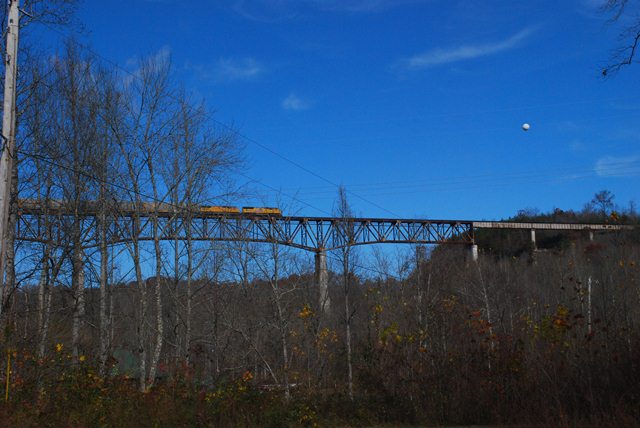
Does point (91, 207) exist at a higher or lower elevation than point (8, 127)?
higher

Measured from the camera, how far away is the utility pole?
11627 millimetres

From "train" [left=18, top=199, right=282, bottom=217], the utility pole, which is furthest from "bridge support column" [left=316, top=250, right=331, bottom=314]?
the utility pole

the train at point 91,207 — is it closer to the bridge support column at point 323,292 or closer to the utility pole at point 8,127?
the bridge support column at point 323,292

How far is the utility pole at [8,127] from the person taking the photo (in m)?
11.6

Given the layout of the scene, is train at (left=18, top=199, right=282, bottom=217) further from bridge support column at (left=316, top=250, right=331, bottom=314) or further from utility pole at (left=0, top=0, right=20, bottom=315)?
utility pole at (left=0, top=0, right=20, bottom=315)

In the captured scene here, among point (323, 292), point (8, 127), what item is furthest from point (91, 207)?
point (8, 127)

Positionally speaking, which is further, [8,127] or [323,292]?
[323,292]

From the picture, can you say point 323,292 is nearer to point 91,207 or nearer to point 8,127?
point 91,207

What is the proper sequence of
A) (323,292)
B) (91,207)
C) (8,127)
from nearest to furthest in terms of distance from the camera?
(8,127), (91,207), (323,292)

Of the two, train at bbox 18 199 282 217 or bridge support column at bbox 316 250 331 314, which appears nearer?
train at bbox 18 199 282 217

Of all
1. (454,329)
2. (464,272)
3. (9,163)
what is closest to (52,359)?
(9,163)

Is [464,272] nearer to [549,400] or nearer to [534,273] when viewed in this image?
[534,273]

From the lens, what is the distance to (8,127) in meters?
12.2

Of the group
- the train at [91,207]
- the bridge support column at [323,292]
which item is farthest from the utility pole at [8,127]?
the bridge support column at [323,292]
